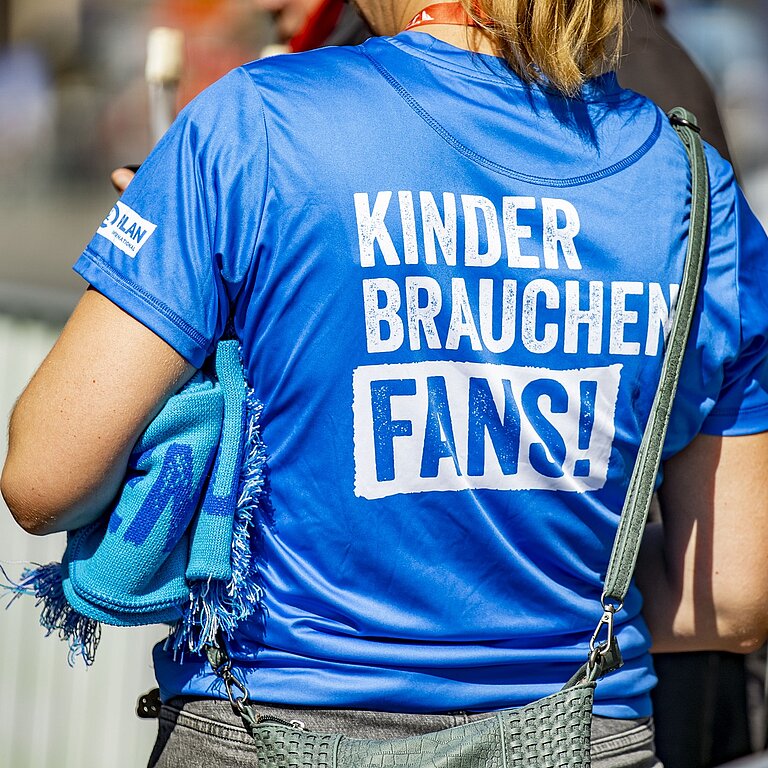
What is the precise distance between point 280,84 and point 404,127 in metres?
0.14

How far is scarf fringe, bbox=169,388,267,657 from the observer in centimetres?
123

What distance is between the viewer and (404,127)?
3.96ft

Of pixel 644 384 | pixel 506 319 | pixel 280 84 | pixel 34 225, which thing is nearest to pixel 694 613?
pixel 644 384

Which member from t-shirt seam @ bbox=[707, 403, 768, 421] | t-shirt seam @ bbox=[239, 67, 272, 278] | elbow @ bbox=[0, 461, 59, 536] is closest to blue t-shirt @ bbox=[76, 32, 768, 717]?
t-shirt seam @ bbox=[239, 67, 272, 278]

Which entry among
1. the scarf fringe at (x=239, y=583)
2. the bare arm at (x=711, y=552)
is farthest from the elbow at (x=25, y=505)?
the bare arm at (x=711, y=552)

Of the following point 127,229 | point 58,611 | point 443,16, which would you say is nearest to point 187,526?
point 58,611

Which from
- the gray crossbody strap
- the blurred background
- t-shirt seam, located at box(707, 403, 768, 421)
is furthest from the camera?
the blurred background

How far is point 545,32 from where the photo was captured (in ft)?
4.14

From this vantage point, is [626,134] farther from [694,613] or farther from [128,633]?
[128,633]

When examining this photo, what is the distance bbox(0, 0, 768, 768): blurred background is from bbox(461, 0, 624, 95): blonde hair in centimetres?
136

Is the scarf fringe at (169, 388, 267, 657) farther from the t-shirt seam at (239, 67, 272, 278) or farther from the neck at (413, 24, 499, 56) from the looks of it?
the neck at (413, 24, 499, 56)

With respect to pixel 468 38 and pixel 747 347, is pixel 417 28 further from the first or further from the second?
pixel 747 347

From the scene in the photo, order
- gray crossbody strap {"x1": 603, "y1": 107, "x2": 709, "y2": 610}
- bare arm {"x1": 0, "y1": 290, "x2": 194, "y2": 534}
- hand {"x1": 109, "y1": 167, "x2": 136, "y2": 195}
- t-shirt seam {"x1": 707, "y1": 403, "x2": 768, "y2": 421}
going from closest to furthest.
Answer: bare arm {"x1": 0, "y1": 290, "x2": 194, "y2": 534}
gray crossbody strap {"x1": 603, "y1": 107, "x2": 709, "y2": 610}
t-shirt seam {"x1": 707, "y1": 403, "x2": 768, "y2": 421}
hand {"x1": 109, "y1": 167, "x2": 136, "y2": 195}

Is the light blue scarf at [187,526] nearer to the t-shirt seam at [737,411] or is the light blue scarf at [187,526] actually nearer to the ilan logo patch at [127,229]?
the ilan logo patch at [127,229]
